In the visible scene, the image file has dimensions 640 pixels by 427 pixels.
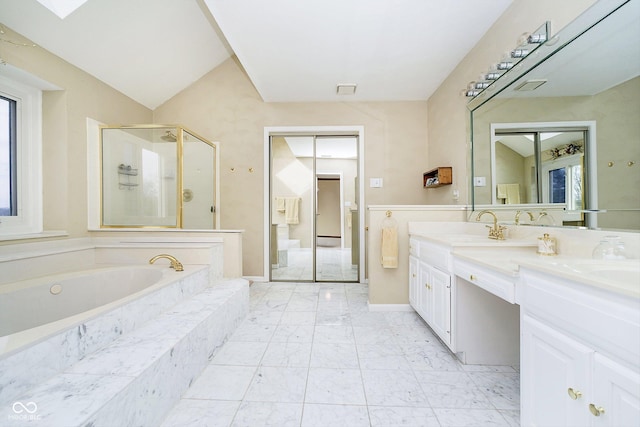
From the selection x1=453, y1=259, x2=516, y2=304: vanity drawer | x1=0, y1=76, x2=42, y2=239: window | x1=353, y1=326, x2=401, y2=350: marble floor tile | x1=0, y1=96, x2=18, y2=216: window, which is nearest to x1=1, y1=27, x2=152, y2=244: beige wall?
x1=0, y1=76, x2=42, y2=239: window

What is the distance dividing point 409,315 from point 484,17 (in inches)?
102

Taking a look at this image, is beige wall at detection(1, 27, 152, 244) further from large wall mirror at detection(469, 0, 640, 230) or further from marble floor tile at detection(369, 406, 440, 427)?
large wall mirror at detection(469, 0, 640, 230)

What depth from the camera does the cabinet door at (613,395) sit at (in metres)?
0.61

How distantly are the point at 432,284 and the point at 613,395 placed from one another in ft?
3.99

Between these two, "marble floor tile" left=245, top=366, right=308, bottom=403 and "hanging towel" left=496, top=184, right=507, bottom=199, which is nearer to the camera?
"marble floor tile" left=245, top=366, right=308, bottom=403

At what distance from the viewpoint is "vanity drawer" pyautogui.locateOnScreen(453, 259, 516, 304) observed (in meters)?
1.08

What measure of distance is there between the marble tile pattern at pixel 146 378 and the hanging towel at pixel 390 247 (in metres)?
1.41

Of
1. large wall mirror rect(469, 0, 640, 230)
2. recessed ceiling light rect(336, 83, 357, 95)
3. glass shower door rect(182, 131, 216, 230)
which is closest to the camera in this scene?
large wall mirror rect(469, 0, 640, 230)

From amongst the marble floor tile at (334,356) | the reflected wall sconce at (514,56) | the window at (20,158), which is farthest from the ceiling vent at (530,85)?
the window at (20,158)

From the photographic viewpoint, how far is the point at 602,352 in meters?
0.69

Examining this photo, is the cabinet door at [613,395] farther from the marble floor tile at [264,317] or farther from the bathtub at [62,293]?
the bathtub at [62,293]

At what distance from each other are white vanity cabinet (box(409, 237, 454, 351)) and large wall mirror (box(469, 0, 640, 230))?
65cm

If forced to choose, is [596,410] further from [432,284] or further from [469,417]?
[432,284]

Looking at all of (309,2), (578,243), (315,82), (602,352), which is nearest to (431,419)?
(602,352)
